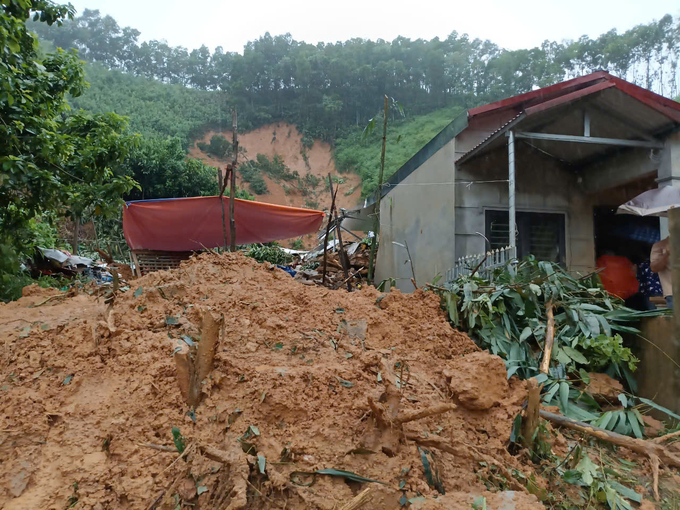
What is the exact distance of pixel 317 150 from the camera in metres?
41.0

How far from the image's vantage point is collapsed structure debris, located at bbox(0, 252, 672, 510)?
1935mm

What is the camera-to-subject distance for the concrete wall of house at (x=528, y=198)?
21.4 feet

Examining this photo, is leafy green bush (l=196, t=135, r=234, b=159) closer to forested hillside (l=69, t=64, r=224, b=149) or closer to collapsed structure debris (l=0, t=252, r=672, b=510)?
forested hillside (l=69, t=64, r=224, b=149)

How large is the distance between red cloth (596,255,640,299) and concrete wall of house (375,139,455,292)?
226cm

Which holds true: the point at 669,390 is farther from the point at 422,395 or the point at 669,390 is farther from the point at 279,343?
the point at 279,343

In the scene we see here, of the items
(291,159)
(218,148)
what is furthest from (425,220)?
(291,159)

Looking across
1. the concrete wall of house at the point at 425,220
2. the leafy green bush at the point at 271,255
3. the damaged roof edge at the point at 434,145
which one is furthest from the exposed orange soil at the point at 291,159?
the concrete wall of house at the point at 425,220

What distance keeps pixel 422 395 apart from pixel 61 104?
6.53 m

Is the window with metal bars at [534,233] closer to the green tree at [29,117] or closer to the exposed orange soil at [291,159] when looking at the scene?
the green tree at [29,117]

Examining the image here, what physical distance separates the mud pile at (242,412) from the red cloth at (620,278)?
416 centimetres

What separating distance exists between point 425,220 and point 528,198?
1715 mm

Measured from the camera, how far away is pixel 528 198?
6.64 m

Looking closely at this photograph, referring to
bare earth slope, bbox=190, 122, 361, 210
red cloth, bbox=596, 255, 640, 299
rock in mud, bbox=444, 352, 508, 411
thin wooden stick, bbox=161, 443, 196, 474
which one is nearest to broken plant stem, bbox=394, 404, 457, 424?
rock in mud, bbox=444, 352, 508, 411

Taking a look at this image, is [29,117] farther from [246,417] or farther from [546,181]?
[546,181]
